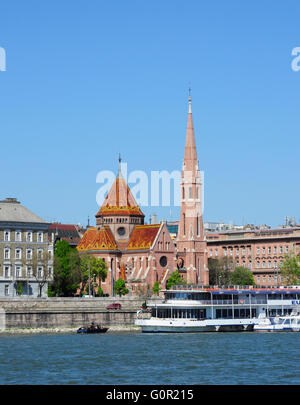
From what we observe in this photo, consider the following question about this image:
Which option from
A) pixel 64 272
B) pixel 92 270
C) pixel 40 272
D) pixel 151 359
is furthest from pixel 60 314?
pixel 92 270

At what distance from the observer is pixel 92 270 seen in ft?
484

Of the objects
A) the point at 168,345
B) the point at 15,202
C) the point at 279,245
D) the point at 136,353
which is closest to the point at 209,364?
the point at 136,353

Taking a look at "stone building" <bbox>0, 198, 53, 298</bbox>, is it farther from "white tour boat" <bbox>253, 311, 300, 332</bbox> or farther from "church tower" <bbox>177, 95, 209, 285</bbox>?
"church tower" <bbox>177, 95, 209, 285</bbox>

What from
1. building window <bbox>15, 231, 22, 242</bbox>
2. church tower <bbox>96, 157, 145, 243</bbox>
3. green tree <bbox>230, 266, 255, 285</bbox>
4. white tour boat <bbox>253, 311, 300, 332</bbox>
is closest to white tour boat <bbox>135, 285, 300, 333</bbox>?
white tour boat <bbox>253, 311, 300, 332</bbox>

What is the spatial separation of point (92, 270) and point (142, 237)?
18074 mm

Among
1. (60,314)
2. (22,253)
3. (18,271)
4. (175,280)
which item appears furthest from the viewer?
(175,280)

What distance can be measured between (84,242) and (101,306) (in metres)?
44.7

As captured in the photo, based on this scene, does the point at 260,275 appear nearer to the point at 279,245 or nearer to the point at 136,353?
the point at 279,245

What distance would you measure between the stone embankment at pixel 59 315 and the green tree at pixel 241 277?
143ft

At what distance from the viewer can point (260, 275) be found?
177375 mm

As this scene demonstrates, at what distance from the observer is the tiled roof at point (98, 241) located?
527ft

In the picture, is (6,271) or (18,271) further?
(18,271)

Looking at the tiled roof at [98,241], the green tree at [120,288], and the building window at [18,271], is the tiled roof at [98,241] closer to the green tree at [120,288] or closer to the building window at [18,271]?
the green tree at [120,288]

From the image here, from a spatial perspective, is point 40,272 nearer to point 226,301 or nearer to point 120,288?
point 226,301
